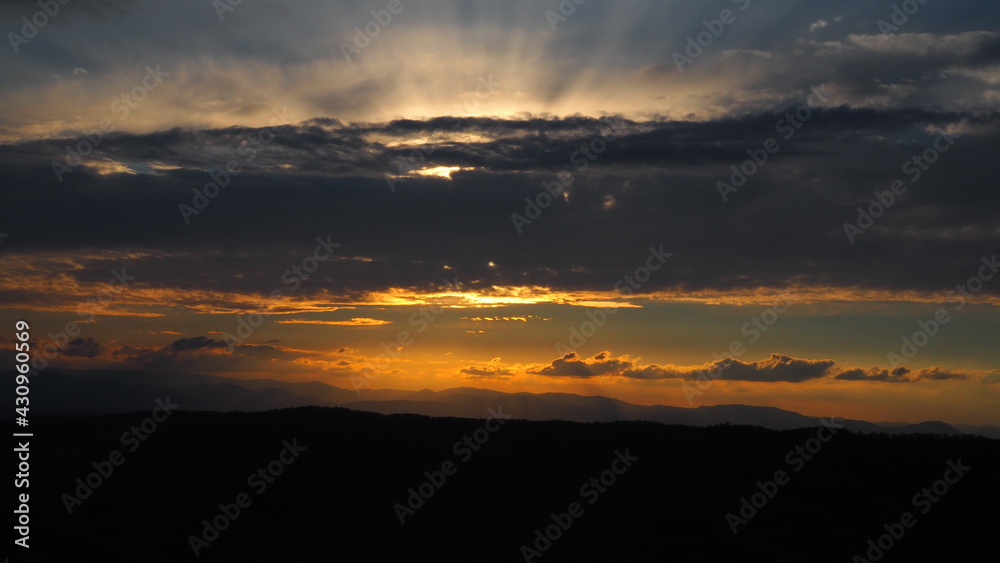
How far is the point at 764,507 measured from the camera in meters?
24.8

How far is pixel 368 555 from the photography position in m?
22.9

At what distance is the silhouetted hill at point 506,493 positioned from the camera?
22.5 metres

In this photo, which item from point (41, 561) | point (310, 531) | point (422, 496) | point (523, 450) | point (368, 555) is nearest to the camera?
point (41, 561)

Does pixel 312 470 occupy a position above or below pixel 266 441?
below

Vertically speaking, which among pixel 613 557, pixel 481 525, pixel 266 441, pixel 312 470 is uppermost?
pixel 266 441

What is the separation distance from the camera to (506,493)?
2817cm

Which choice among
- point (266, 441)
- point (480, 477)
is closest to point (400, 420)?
point (266, 441)

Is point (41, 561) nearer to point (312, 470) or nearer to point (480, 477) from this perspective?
point (312, 470)

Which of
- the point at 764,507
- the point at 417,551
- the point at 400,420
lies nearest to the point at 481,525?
the point at 417,551

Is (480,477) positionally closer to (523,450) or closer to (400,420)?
(523,450)

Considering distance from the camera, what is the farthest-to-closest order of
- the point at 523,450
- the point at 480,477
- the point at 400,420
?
the point at 400,420 < the point at 523,450 < the point at 480,477

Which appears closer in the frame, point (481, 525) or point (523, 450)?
point (481, 525)

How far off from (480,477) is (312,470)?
7340 millimetres

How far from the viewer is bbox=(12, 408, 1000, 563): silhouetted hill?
22500mm
